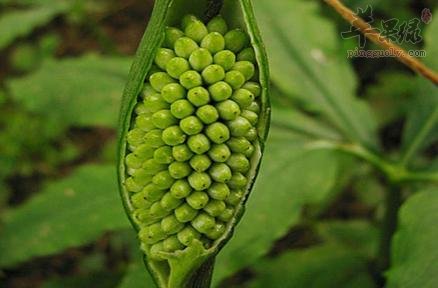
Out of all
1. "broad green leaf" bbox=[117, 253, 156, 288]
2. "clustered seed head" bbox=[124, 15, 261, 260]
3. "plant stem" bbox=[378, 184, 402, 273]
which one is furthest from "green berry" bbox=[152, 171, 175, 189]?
"plant stem" bbox=[378, 184, 402, 273]

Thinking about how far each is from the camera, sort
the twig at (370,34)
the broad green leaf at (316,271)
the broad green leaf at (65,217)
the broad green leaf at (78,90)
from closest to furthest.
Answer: the twig at (370,34) < the broad green leaf at (65,217) < the broad green leaf at (316,271) < the broad green leaf at (78,90)

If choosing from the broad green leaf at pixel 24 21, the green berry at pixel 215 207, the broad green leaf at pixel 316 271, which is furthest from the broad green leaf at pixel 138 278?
the broad green leaf at pixel 24 21

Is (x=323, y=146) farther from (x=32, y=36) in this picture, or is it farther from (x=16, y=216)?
(x=32, y=36)

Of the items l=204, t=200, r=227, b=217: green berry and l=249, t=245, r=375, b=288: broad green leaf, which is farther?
l=249, t=245, r=375, b=288: broad green leaf

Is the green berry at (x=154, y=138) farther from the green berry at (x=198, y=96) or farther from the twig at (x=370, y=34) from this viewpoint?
the twig at (x=370, y=34)

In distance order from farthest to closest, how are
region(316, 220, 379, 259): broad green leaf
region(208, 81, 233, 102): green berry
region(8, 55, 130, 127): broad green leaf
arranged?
1. region(316, 220, 379, 259): broad green leaf
2. region(8, 55, 130, 127): broad green leaf
3. region(208, 81, 233, 102): green berry

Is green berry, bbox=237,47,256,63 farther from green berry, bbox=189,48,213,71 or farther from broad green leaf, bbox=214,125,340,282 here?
broad green leaf, bbox=214,125,340,282

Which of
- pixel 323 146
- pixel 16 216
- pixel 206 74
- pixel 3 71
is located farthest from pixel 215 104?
pixel 3 71

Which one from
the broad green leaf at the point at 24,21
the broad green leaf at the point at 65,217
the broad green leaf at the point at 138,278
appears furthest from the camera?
the broad green leaf at the point at 24,21
